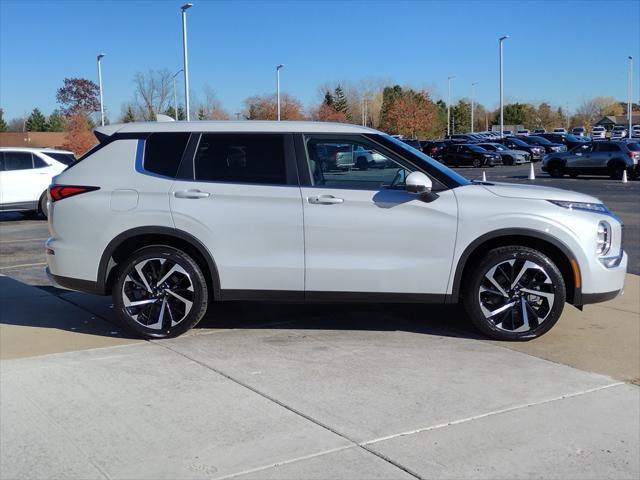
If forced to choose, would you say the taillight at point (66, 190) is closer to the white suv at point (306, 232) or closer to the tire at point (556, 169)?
the white suv at point (306, 232)

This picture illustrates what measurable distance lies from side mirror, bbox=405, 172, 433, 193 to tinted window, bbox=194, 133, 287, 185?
42.1 inches

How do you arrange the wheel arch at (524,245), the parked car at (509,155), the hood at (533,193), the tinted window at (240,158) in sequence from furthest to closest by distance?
1. the parked car at (509,155)
2. the tinted window at (240,158)
3. the hood at (533,193)
4. the wheel arch at (524,245)

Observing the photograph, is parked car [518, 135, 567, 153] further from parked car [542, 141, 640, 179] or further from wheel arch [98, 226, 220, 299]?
wheel arch [98, 226, 220, 299]

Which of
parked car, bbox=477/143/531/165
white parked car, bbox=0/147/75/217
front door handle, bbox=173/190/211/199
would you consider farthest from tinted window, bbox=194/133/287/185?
parked car, bbox=477/143/531/165

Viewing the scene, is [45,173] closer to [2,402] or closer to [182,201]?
[182,201]

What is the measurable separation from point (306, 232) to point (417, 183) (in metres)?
0.99

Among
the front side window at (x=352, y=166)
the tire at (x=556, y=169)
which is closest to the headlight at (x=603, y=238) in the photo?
the front side window at (x=352, y=166)

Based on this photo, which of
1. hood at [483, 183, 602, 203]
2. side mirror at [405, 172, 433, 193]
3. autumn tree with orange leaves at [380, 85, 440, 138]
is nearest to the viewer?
side mirror at [405, 172, 433, 193]

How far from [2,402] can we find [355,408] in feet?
7.59

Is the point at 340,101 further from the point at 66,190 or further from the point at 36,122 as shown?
the point at 66,190

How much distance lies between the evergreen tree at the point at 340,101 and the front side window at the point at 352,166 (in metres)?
80.6

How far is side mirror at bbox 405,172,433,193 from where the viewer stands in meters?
5.59

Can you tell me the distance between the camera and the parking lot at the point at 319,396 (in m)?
3.74

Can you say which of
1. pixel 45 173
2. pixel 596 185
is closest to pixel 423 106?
pixel 596 185
